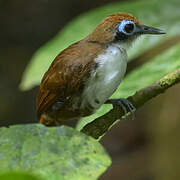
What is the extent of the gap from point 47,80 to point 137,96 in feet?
1.76

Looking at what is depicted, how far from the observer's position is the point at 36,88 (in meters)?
5.53

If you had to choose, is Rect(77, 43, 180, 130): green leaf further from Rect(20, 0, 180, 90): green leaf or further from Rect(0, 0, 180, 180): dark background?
Rect(0, 0, 180, 180): dark background

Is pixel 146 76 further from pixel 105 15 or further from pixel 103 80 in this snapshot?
pixel 105 15

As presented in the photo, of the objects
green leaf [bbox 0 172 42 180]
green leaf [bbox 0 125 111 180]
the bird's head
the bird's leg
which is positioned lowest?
the bird's leg

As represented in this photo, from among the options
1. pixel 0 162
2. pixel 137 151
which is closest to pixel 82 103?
pixel 0 162

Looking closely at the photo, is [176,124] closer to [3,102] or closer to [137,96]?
[3,102]

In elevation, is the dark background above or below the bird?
below

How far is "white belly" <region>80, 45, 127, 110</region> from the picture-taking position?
1836mm

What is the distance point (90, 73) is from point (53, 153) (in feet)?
3.15

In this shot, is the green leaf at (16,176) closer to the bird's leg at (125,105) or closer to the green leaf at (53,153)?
the green leaf at (53,153)

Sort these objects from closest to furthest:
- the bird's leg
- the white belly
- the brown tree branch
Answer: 1. the brown tree branch
2. the bird's leg
3. the white belly

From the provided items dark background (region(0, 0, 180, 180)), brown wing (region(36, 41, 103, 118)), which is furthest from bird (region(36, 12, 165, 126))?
dark background (region(0, 0, 180, 180))

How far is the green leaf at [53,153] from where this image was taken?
0.88 m

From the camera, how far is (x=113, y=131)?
582 cm
